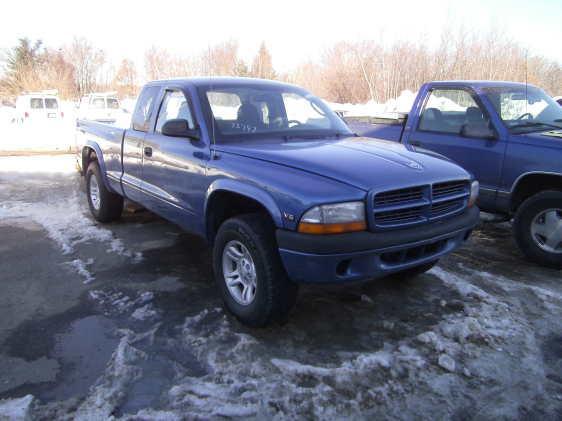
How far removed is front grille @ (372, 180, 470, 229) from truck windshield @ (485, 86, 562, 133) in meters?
2.11

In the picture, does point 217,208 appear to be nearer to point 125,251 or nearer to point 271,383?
point 271,383

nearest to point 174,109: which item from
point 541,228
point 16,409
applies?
point 16,409

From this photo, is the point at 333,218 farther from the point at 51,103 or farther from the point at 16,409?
the point at 51,103

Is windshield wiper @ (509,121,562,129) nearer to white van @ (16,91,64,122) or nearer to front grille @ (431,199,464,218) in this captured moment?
front grille @ (431,199,464,218)

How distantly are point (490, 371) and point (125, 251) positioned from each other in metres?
3.73

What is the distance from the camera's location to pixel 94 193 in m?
6.48

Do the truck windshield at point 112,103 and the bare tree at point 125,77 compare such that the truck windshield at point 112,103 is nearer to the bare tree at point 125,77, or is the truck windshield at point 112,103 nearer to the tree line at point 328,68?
the tree line at point 328,68

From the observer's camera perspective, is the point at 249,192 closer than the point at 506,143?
Yes

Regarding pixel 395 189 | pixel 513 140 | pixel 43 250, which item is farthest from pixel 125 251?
pixel 513 140

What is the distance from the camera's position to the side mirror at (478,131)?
16.8ft

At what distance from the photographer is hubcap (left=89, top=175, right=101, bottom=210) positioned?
20.6 ft

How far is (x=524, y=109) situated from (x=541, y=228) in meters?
1.50

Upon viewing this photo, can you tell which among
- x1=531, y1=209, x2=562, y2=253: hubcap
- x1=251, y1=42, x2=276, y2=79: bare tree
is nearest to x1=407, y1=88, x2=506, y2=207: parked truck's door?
x1=531, y1=209, x2=562, y2=253: hubcap

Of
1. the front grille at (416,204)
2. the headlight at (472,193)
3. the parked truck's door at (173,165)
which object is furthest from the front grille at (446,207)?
the parked truck's door at (173,165)
